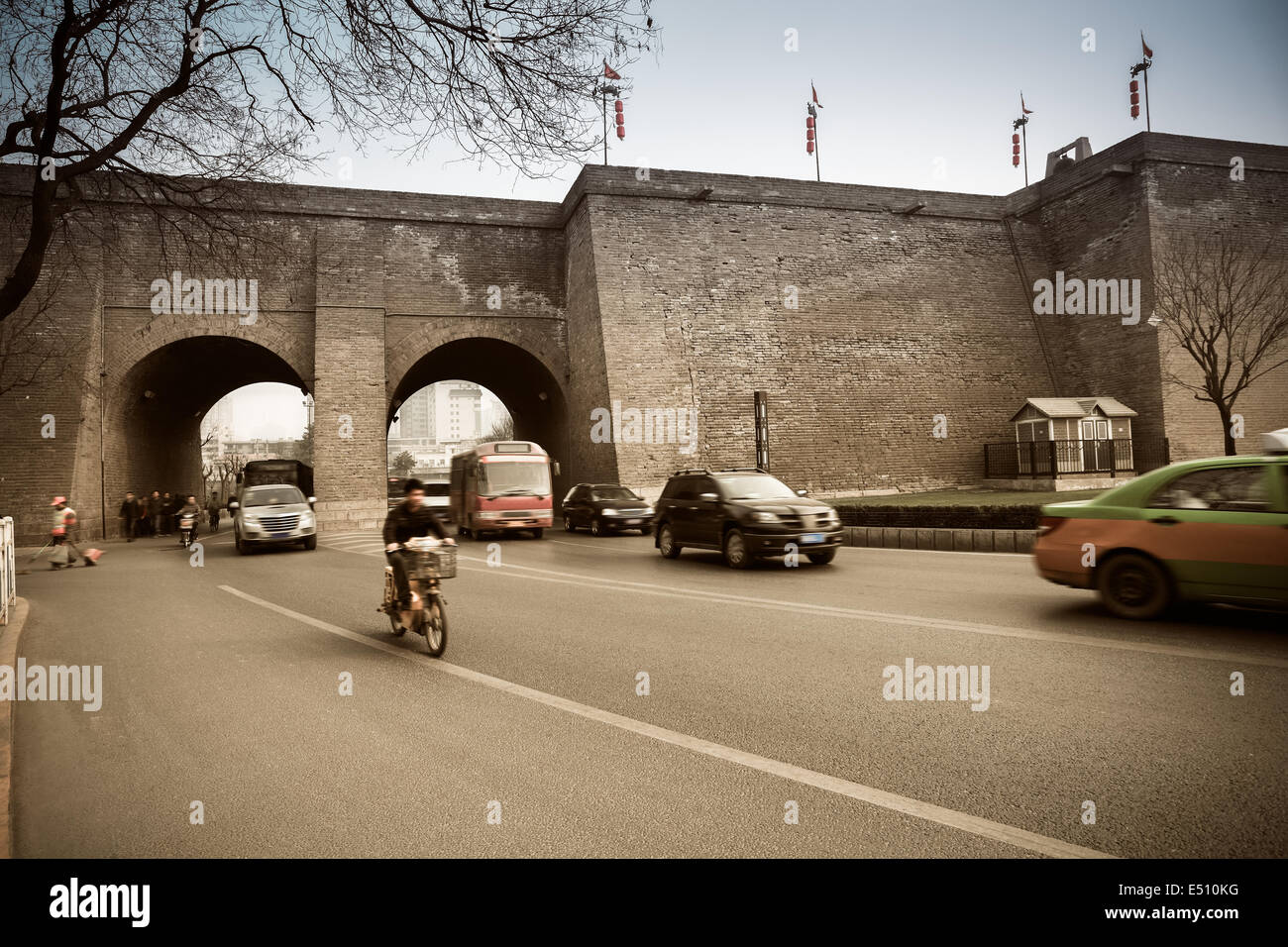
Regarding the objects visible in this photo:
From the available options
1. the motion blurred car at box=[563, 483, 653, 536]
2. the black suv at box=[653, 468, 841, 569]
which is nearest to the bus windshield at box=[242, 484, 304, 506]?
the motion blurred car at box=[563, 483, 653, 536]

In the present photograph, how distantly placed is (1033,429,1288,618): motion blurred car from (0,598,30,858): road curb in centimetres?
811

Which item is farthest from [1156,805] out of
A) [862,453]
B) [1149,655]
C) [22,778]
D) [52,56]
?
[862,453]

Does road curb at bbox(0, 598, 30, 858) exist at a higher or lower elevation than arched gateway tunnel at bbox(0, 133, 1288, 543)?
lower

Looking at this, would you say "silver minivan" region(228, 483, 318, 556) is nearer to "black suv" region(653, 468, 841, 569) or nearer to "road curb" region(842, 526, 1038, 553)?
"black suv" region(653, 468, 841, 569)

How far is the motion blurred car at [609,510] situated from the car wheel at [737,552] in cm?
964

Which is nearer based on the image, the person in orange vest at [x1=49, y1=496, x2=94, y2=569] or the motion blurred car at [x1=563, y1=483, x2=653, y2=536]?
the person in orange vest at [x1=49, y1=496, x2=94, y2=569]

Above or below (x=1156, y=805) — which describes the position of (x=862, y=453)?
above

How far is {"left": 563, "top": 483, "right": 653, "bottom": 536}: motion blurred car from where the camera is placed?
2252 cm

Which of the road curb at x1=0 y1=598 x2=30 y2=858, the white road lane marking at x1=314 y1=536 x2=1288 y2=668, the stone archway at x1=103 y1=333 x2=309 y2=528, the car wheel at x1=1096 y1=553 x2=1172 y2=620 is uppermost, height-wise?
the stone archway at x1=103 y1=333 x2=309 y2=528

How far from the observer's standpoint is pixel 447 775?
3814mm

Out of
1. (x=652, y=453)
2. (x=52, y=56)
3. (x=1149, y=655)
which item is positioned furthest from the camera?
(x=652, y=453)

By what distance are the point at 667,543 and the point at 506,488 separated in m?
8.69

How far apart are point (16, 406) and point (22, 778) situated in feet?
86.3
